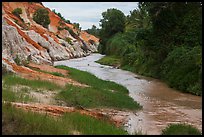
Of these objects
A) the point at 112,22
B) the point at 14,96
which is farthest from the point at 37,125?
the point at 112,22

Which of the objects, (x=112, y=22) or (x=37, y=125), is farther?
(x=112, y=22)

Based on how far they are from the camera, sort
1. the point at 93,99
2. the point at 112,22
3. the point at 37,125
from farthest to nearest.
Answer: the point at 112,22 → the point at 93,99 → the point at 37,125

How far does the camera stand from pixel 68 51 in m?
74.8

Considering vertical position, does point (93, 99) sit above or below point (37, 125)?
below

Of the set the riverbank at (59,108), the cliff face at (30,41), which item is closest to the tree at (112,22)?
the cliff face at (30,41)

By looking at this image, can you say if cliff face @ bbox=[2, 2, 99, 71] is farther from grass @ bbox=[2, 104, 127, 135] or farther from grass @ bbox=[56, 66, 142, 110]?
grass @ bbox=[2, 104, 127, 135]

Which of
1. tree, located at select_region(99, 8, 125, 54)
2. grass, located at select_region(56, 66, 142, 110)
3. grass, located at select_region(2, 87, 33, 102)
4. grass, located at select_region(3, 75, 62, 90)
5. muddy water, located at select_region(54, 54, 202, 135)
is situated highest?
tree, located at select_region(99, 8, 125, 54)

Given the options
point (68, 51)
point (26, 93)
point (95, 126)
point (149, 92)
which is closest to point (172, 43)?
point (149, 92)

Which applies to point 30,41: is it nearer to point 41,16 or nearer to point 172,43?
point 172,43

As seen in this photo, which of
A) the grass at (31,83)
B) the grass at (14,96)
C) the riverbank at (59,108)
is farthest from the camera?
the grass at (31,83)

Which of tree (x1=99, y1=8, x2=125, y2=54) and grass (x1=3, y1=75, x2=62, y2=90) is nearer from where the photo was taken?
grass (x1=3, y1=75, x2=62, y2=90)

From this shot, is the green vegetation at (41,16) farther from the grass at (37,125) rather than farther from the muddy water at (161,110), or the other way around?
the grass at (37,125)

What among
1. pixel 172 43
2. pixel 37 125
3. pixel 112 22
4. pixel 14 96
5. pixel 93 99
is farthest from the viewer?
pixel 112 22

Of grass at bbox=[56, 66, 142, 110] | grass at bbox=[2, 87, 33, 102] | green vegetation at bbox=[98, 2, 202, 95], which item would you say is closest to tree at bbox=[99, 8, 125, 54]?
green vegetation at bbox=[98, 2, 202, 95]
